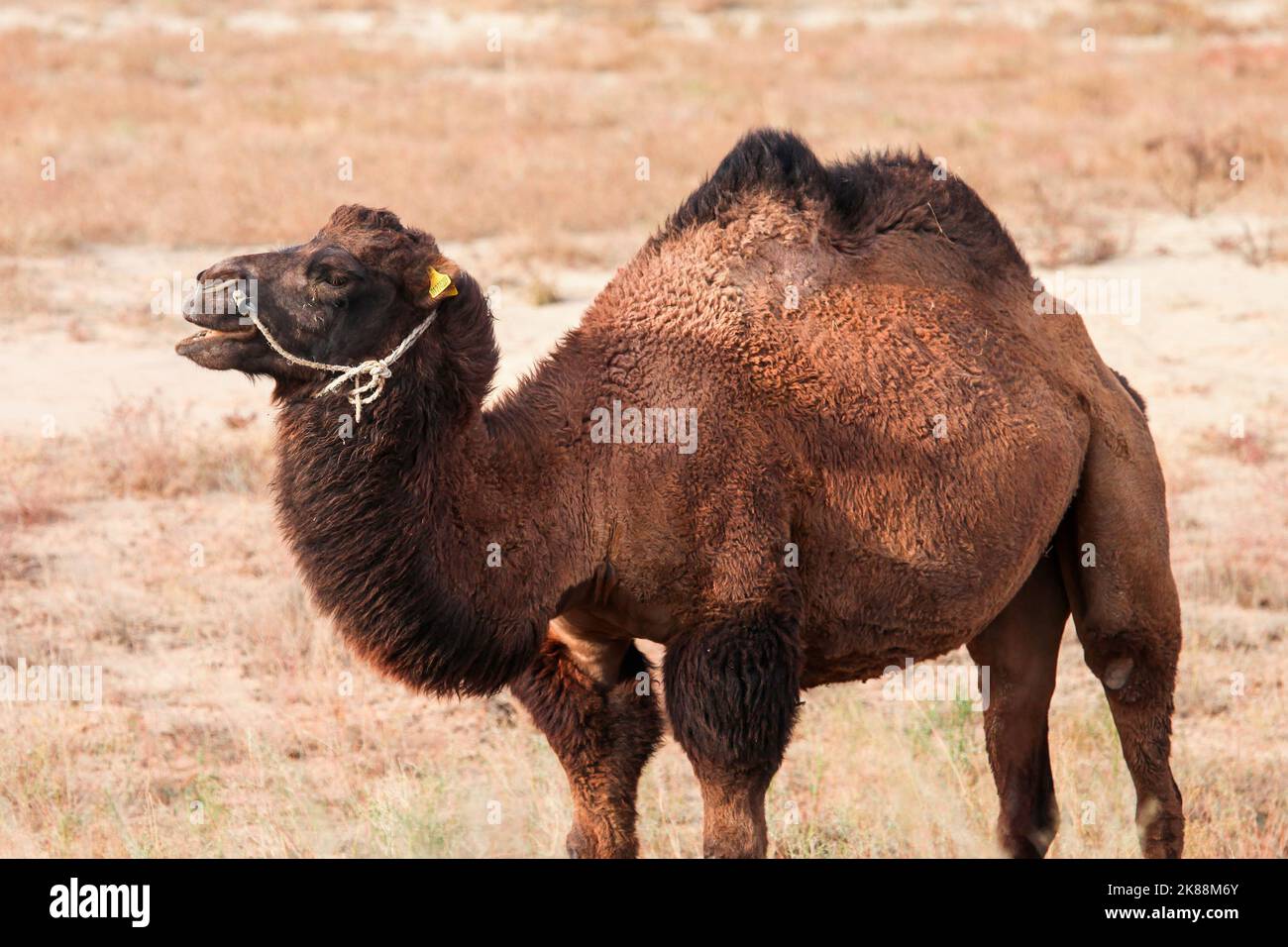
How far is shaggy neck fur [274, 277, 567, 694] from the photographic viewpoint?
13.9 feet

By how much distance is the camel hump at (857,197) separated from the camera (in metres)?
5.07

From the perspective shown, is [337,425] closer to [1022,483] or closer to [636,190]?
[1022,483]

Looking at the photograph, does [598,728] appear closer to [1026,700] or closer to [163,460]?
[1026,700]

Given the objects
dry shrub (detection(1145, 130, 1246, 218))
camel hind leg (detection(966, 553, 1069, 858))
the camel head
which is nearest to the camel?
the camel head

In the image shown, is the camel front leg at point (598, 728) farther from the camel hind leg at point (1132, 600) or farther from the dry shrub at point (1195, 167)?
the dry shrub at point (1195, 167)

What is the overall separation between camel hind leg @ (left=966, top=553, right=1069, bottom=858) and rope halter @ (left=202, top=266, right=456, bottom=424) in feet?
7.87

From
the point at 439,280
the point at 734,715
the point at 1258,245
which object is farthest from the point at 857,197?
the point at 1258,245

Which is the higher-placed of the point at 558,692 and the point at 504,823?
the point at 558,692

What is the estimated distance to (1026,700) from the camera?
570 centimetres

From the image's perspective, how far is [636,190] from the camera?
18.0 metres

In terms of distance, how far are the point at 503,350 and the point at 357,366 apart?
8786 mm

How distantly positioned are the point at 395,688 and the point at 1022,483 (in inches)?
148

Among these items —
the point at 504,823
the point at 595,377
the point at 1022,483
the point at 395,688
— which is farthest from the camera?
the point at 395,688

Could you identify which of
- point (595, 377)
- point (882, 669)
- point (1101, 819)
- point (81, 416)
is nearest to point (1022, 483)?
point (882, 669)
